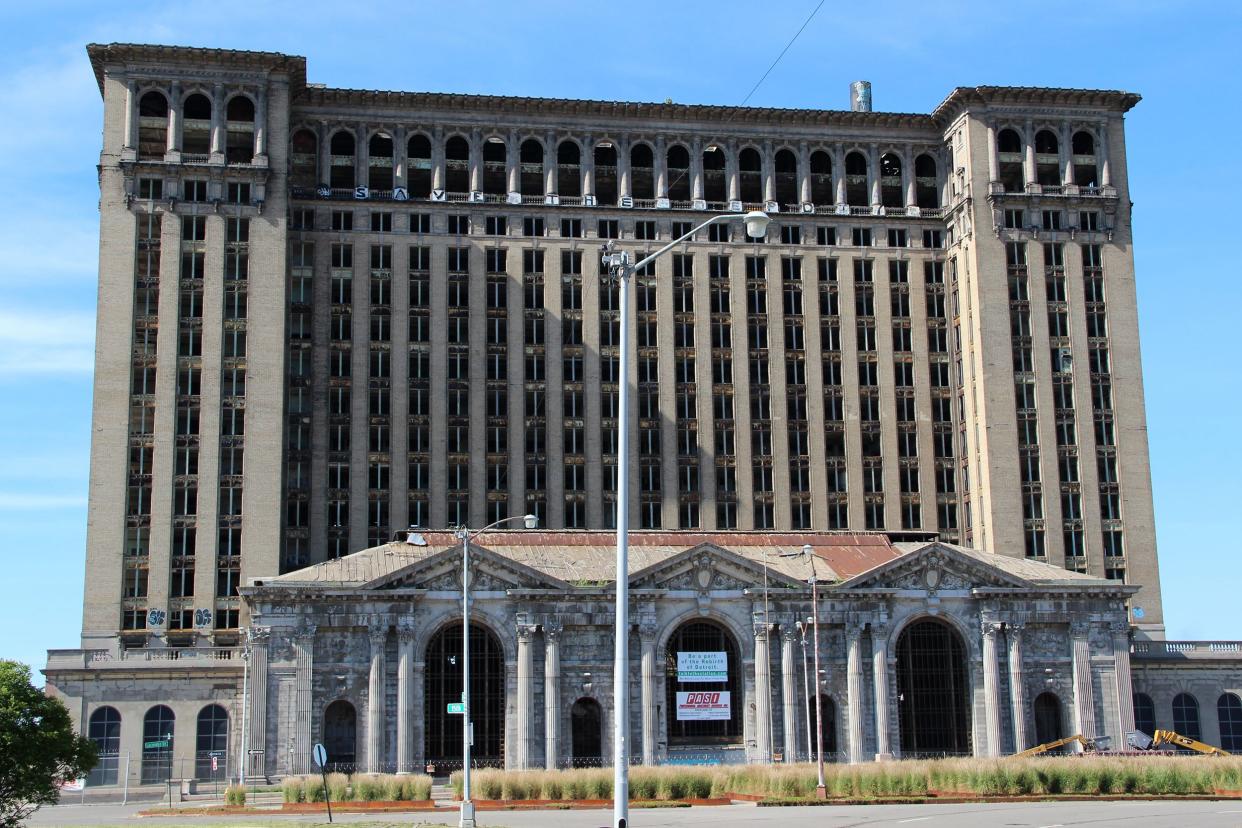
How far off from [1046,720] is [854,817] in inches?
1984

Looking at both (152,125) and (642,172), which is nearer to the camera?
(152,125)

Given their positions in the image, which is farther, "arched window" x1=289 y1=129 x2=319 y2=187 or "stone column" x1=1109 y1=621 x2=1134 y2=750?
"arched window" x1=289 y1=129 x2=319 y2=187

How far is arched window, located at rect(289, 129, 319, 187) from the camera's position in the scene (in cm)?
12825

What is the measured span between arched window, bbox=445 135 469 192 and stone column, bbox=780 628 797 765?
168ft

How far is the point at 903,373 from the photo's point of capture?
131 metres

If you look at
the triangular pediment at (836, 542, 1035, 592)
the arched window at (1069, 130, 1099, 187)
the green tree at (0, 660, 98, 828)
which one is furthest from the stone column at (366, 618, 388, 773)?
the arched window at (1069, 130, 1099, 187)

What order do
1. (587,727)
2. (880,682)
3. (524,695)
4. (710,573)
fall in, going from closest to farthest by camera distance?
(524,695) < (587,727) < (710,573) < (880,682)

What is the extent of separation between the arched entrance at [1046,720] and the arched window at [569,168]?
56905 mm

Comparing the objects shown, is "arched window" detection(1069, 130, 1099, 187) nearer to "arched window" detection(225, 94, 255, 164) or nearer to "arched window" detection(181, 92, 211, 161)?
"arched window" detection(225, 94, 255, 164)

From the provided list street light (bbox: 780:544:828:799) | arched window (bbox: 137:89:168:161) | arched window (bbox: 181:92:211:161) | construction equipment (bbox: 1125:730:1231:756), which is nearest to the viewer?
street light (bbox: 780:544:828:799)

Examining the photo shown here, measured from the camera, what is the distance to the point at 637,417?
415 ft

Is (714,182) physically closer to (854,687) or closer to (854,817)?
(854,687)

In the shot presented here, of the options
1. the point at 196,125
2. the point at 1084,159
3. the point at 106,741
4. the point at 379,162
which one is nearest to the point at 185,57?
the point at 196,125

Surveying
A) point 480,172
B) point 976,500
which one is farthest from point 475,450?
point 976,500
